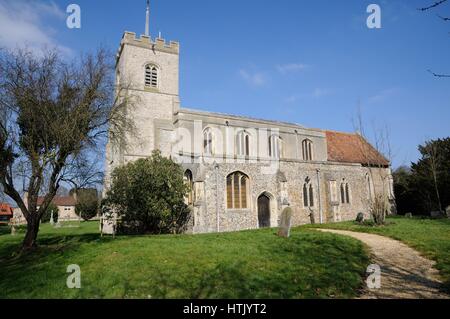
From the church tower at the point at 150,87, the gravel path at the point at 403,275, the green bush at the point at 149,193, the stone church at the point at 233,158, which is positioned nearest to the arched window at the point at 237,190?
the stone church at the point at 233,158

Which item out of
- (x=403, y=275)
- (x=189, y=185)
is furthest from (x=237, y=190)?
(x=403, y=275)

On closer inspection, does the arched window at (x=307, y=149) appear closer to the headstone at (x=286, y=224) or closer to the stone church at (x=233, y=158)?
the stone church at (x=233, y=158)

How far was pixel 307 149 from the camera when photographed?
2805 cm

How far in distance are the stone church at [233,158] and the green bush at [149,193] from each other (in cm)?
114

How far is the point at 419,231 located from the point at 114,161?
2018 centimetres

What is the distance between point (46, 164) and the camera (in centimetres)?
1123

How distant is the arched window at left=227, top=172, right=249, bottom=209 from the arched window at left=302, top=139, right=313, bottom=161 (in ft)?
31.5

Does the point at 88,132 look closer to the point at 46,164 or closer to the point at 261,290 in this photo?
the point at 46,164

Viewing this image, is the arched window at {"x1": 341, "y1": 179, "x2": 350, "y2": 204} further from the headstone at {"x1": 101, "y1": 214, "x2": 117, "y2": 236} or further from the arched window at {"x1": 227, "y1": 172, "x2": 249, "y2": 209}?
the headstone at {"x1": 101, "y1": 214, "x2": 117, "y2": 236}

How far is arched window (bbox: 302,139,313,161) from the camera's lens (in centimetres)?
2781

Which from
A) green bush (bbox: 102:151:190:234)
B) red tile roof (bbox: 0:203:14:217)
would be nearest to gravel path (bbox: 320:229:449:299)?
green bush (bbox: 102:151:190:234)

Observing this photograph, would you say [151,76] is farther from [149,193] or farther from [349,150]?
[349,150]
